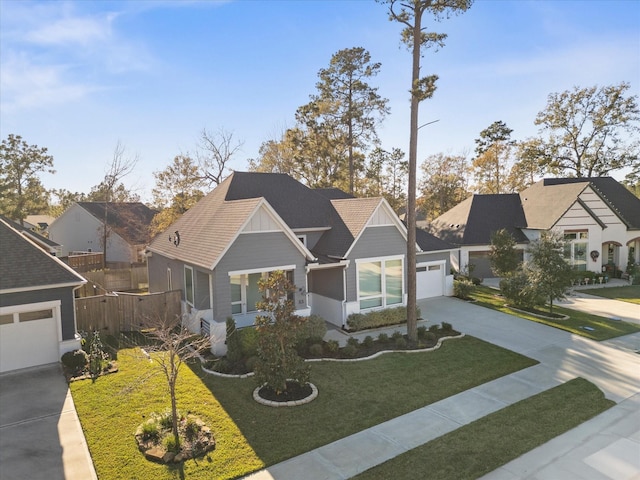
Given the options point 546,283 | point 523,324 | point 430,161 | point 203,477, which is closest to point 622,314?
point 546,283

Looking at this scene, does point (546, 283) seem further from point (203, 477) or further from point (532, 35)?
point (203, 477)

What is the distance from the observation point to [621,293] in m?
26.0

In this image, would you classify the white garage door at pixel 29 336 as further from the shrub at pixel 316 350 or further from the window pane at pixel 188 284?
the shrub at pixel 316 350

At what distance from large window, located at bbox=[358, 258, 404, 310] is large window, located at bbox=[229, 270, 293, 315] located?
152 inches

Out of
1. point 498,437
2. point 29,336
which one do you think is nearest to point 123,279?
point 29,336

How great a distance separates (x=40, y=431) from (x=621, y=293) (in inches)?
1186

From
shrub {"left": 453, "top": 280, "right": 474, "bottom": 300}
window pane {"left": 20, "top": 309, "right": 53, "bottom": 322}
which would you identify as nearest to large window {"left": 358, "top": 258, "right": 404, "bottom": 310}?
shrub {"left": 453, "top": 280, "right": 474, "bottom": 300}

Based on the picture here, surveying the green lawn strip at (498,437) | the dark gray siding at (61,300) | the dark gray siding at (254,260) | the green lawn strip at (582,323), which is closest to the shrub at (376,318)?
the dark gray siding at (254,260)

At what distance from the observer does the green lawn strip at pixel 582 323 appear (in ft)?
57.9

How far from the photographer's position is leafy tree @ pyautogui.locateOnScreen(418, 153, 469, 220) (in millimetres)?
50188

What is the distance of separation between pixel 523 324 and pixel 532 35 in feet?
41.5

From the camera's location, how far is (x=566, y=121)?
42406mm

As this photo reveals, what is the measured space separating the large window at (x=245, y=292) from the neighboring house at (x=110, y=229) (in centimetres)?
2387

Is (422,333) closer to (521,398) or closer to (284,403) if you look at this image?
(521,398)
